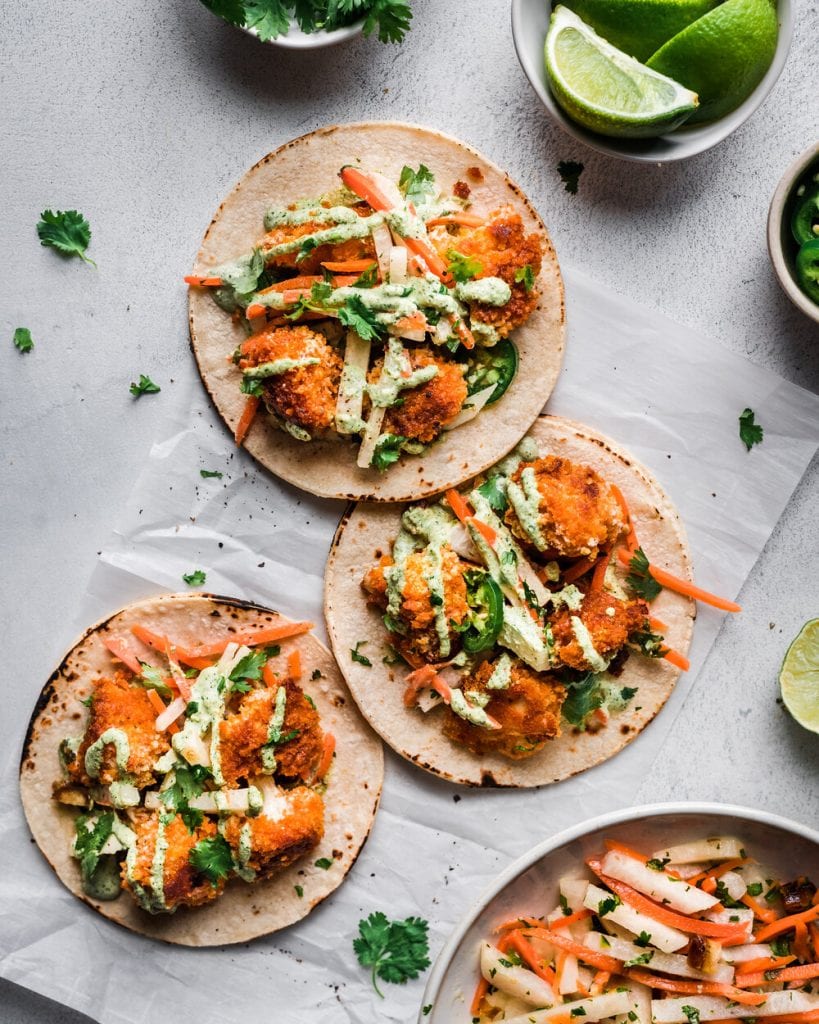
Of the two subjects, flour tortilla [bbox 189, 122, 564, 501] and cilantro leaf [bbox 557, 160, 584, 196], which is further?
cilantro leaf [bbox 557, 160, 584, 196]

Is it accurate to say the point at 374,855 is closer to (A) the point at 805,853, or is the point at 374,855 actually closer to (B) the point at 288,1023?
(B) the point at 288,1023

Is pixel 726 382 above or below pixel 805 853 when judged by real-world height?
above

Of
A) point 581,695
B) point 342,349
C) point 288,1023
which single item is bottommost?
point 288,1023

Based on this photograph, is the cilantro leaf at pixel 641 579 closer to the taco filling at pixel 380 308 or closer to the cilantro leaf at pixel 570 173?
the taco filling at pixel 380 308

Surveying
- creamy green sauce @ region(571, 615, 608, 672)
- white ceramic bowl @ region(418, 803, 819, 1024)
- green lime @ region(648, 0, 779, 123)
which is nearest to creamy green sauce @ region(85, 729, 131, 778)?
white ceramic bowl @ region(418, 803, 819, 1024)

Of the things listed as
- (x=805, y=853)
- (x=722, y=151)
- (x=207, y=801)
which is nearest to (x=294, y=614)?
(x=207, y=801)

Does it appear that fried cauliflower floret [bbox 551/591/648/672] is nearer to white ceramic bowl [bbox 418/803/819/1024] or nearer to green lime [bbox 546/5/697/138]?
white ceramic bowl [bbox 418/803/819/1024]
